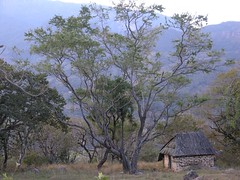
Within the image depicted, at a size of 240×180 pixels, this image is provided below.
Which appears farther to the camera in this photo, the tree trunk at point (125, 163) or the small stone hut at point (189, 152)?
the small stone hut at point (189, 152)

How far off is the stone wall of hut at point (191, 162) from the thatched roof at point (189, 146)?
46 cm

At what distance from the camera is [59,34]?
20.1m

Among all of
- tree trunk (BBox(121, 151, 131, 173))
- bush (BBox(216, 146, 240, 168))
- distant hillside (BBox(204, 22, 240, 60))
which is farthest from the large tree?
distant hillside (BBox(204, 22, 240, 60))

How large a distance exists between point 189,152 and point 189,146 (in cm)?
68

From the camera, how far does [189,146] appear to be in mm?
28719

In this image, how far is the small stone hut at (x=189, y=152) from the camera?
2812cm

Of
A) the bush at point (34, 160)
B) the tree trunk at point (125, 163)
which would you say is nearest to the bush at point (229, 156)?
the tree trunk at point (125, 163)

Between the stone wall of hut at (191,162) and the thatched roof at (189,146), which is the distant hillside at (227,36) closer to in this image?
the thatched roof at (189,146)

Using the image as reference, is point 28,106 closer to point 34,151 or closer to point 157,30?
point 157,30

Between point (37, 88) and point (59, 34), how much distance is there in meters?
5.12

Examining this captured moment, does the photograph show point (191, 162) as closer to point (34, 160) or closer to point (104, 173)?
point (104, 173)

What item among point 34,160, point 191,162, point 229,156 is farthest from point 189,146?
point 34,160

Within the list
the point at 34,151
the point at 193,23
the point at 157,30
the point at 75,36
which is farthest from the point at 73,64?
the point at 34,151

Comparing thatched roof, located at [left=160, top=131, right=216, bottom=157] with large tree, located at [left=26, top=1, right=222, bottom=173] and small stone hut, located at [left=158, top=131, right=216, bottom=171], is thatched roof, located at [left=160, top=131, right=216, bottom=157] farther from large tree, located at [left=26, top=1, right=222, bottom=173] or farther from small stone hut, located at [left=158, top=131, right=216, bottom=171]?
large tree, located at [left=26, top=1, right=222, bottom=173]
